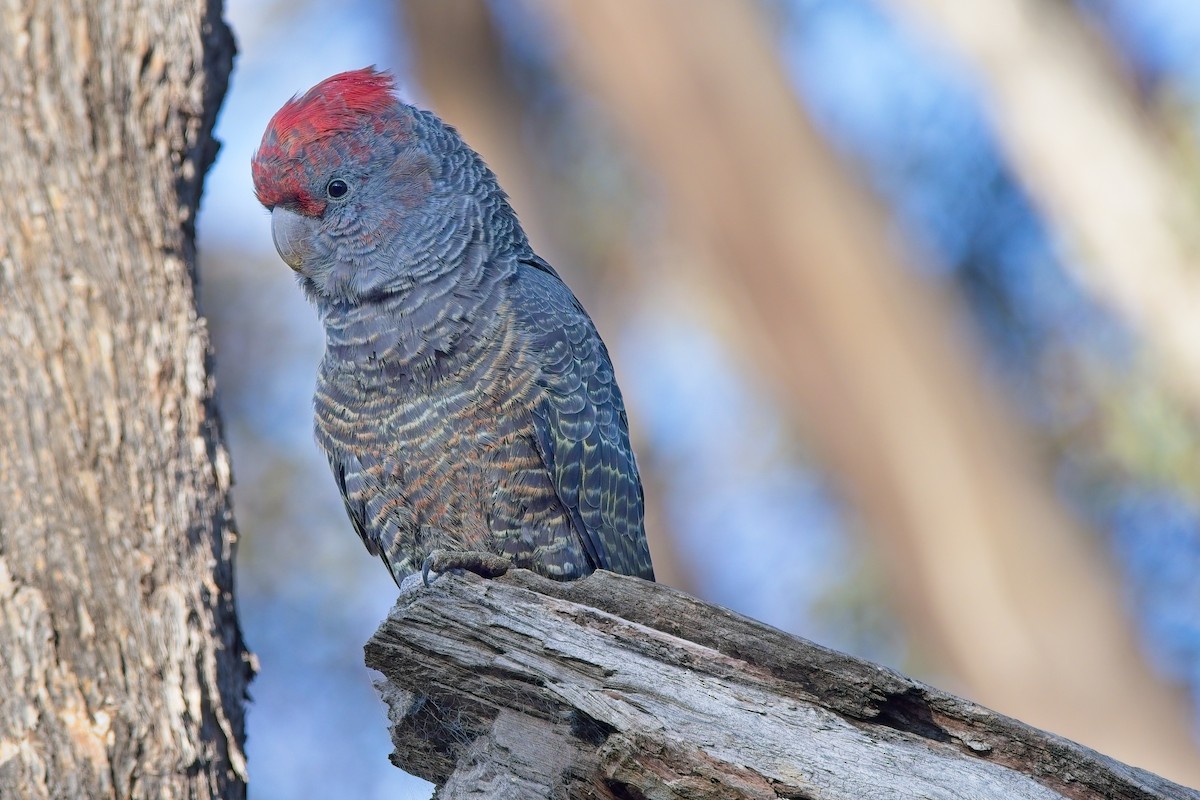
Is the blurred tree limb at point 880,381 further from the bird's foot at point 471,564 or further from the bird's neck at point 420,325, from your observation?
the bird's foot at point 471,564

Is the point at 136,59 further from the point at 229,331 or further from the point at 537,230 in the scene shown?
the point at 229,331

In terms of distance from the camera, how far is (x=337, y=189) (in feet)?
15.9

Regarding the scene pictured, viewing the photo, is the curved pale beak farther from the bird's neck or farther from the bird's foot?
the bird's foot

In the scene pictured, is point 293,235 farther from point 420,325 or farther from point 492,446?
point 492,446

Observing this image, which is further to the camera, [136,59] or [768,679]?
[136,59]

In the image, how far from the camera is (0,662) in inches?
149

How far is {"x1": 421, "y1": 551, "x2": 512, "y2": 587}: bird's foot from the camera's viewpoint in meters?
3.74

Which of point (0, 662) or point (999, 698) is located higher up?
point (999, 698)

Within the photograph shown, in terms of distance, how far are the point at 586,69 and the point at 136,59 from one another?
5.37 m

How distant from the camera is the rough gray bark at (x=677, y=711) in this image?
114 inches

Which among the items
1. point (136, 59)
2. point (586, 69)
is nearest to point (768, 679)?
point (136, 59)

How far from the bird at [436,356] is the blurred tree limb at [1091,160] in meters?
4.09

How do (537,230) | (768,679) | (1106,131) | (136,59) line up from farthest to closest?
1. (537,230)
2. (1106,131)
3. (136,59)
4. (768,679)

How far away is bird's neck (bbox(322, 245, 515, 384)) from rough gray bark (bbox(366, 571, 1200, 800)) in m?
1.10
